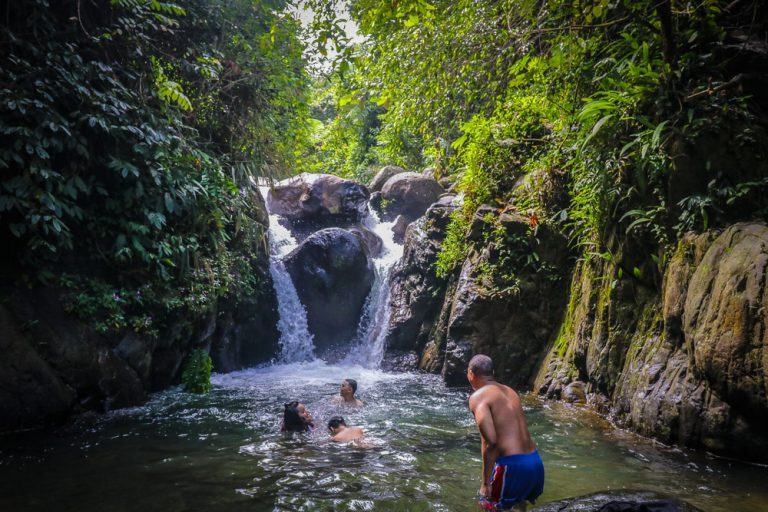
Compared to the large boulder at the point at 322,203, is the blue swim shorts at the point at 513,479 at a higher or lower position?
lower

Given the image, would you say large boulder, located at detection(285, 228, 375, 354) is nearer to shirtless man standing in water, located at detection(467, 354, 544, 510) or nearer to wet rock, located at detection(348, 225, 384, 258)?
wet rock, located at detection(348, 225, 384, 258)

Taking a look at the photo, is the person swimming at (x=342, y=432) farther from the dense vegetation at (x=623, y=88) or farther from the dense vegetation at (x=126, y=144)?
the dense vegetation at (x=623, y=88)

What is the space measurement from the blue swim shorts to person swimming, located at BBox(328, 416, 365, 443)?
270 centimetres

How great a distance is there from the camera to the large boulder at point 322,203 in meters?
17.5

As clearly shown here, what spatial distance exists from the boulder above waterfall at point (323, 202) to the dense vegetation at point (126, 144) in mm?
6936

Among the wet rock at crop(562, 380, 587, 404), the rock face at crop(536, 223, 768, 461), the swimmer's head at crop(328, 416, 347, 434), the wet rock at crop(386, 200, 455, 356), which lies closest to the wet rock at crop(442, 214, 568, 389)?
the wet rock at crop(562, 380, 587, 404)

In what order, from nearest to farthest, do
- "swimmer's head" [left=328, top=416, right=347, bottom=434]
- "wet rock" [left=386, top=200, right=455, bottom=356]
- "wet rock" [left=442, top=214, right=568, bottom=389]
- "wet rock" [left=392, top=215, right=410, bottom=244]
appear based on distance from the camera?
"swimmer's head" [left=328, top=416, right=347, bottom=434] → "wet rock" [left=442, top=214, right=568, bottom=389] → "wet rock" [left=386, top=200, right=455, bottom=356] → "wet rock" [left=392, top=215, right=410, bottom=244]

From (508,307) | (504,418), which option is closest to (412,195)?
(508,307)

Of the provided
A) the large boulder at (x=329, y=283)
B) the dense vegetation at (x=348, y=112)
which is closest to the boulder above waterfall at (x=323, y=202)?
the large boulder at (x=329, y=283)

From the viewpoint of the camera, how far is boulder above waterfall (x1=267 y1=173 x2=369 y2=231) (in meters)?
17.5

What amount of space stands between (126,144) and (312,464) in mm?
5806

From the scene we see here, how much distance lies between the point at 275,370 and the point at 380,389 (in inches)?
153

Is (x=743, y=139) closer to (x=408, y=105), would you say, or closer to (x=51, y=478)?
(x=408, y=105)

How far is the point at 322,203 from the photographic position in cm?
1755
